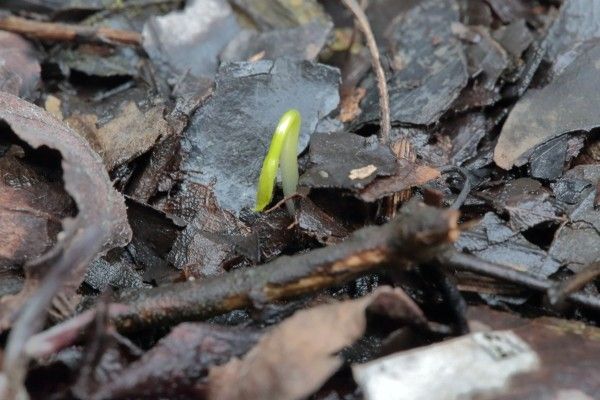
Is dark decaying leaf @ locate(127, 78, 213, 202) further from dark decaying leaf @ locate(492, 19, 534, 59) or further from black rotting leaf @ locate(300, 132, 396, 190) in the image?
dark decaying leaf @ locate(492, 19, 534, 59)

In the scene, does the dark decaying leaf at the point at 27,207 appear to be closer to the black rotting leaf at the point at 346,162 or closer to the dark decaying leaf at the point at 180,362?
the dark decaying leaf at the point at 180,362

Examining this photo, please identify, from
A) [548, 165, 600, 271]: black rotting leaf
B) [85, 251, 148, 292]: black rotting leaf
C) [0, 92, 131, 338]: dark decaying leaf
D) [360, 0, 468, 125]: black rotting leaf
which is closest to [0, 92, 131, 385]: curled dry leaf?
[0, 92, 131, 338]: dark decaying leaf

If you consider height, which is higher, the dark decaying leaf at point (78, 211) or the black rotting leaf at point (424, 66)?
the black rotting leaf at point (424, 66)

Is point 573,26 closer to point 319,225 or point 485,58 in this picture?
point 485,58

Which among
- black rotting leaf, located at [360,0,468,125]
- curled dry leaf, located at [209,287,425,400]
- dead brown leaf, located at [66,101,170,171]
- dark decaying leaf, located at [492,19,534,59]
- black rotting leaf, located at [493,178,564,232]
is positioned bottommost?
dead brown leaf, located at [66,101,170,171]

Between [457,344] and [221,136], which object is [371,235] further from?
[221,136]

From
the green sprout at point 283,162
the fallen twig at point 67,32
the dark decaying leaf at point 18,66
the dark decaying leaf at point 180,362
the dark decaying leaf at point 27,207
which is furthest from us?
the fallen twig at point 67,32

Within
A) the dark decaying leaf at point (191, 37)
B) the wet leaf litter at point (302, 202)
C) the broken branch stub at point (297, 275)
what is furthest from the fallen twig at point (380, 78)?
the broken branch stub at point (297, 275)
